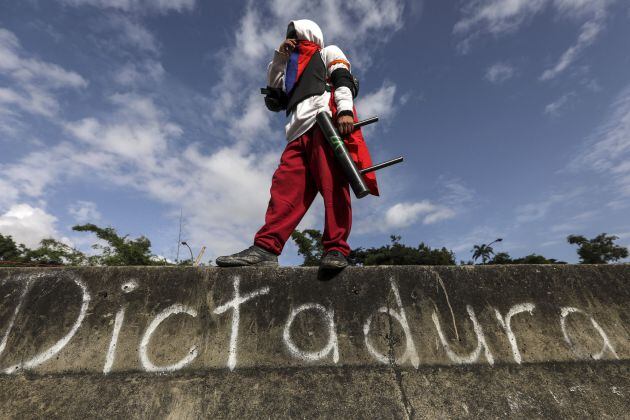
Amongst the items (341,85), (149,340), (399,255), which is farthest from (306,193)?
(399,255)

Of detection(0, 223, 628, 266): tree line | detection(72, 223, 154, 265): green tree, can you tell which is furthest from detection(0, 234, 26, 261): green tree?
detection(72, 223, 154, 265): green tree

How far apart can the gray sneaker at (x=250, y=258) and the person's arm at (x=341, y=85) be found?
3.63 ft

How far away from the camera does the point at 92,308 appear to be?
197 cm

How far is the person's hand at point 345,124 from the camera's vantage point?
8.55 ft

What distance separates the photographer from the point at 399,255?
118 feet

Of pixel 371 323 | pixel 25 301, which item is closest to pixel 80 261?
pixel 25 301

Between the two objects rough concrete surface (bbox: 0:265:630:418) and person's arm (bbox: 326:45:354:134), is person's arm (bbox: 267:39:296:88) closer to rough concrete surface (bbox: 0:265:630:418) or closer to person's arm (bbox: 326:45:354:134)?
person's arm (bbox: 326:45:354:134)

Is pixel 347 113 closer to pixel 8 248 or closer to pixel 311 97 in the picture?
pixel 311 97

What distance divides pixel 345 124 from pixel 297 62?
77 cm

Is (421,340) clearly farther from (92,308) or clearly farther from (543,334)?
(92,308)

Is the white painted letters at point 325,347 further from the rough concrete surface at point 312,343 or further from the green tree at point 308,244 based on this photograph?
the green tree at point 308,244

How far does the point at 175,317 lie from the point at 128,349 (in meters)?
0.27

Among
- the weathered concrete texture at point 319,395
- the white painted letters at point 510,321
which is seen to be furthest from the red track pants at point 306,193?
the white painted letters at point 510,321

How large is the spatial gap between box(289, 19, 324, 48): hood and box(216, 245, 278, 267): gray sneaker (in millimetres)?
1948
